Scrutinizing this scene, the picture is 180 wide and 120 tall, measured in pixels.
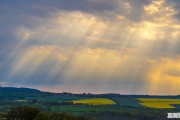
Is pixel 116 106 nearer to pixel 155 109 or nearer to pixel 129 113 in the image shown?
pixel 129 113

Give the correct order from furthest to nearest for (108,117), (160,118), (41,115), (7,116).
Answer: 1. (108,117)
2. (160,118)
3. (7,116)
4. (41,115)

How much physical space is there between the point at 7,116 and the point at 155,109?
45.2 m

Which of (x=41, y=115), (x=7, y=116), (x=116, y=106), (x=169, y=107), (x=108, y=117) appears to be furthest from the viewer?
(x=116, y=106)

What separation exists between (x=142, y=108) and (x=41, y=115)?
4672 centimetres

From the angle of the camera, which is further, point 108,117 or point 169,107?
point 108,117

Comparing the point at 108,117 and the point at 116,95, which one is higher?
the point at 116,95

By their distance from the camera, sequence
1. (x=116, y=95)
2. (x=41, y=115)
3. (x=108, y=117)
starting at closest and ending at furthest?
1. (x=41, y=115)
2. (x=108, y=117)
3. (x=116, y=95)

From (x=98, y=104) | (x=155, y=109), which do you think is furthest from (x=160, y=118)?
(x=98, y=104)

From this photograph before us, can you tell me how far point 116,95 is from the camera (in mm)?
170250

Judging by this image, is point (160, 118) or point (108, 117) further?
point (108, 117)

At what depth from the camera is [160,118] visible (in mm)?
105438

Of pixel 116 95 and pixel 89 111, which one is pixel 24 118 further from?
pixel 116 95

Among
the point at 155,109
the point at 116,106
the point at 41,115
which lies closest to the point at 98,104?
the point at 116,106

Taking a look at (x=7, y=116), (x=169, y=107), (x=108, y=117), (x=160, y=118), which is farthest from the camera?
(x=108, y=117)
